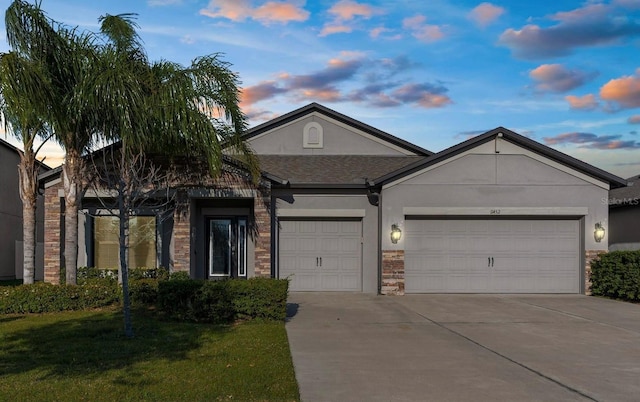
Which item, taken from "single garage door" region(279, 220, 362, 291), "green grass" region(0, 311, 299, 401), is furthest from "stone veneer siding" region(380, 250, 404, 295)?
"green grass" region(0, 311, 299, 401)

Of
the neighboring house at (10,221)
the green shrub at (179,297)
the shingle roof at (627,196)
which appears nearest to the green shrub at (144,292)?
the green shrub at (179,297)

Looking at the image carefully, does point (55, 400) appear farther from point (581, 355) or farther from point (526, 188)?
point (526, 188)

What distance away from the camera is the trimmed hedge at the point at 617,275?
15250mm

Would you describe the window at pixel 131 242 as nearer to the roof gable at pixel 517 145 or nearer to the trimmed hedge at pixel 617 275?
the roof gable at pixel 517 145

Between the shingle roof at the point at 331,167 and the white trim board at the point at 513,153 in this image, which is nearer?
the white trim board at the point at 513,153

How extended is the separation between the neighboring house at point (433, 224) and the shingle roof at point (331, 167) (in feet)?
0.38

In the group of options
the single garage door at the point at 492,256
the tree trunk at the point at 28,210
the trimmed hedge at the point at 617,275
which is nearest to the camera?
the tree trunk at the point at 28,210

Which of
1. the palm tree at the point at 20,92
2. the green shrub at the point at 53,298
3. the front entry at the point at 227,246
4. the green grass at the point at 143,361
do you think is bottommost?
the green grass at the point at 143,361

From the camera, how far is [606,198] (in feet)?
55.2

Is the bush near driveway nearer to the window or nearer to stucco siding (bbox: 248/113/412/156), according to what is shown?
the window

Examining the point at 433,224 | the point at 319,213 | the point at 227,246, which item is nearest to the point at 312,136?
the point at 319,213

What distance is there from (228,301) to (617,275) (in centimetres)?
1100

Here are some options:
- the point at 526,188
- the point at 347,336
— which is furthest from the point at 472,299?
the point at 347,336

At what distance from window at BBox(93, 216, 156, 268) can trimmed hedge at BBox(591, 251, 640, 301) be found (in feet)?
42.6
